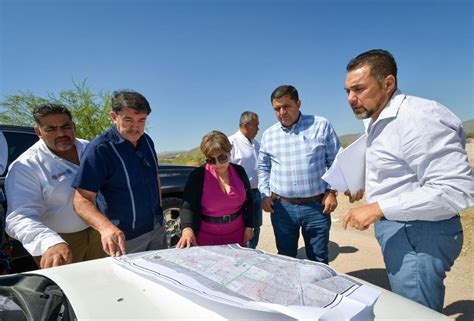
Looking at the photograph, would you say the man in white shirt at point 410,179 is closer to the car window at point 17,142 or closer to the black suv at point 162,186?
the black suv at point 162,186

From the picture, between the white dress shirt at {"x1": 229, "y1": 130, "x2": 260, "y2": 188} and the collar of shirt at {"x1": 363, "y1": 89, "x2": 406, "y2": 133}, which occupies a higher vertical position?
the collar of shirt at {"x1": 363, "y1": 89, "x2": 406, "y2": 133}

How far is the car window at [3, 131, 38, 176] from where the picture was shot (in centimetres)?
347

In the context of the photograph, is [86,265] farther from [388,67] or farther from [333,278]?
[388,67]

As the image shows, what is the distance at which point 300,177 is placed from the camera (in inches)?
115

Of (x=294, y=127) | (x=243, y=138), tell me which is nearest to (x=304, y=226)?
(x=294, y=127)

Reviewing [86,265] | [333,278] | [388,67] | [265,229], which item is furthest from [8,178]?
[265,229]

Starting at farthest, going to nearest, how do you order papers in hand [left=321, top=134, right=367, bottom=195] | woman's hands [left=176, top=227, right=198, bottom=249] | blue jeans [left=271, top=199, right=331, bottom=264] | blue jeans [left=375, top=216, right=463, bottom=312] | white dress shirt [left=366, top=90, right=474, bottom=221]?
blue jeans [left=271, top=199, right=331, bottom=264], woman's hands [left=176, top=227, right=198, bottom=249], papers in hand [left=321, top=134, right=367, bottom=195], blue jeans [left=375, top=216, right=463, bottom=312], white dress shirt [left=366, top=90, right=474, bottom=221]

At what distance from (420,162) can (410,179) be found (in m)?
0.13

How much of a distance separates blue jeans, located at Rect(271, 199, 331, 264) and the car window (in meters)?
2.88

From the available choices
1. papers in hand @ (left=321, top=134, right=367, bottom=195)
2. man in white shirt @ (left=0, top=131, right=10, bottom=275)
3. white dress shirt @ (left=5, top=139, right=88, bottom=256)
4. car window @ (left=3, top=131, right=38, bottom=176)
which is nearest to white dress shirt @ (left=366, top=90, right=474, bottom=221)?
papers in hand @ (left=321, top=134, right=367, bottom=195)

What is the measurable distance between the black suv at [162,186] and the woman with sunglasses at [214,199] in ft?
6.67

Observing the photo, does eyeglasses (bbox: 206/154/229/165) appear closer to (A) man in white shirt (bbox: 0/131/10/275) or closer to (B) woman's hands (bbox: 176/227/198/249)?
(B) woman's hands (bbox: 176/227/198/249)

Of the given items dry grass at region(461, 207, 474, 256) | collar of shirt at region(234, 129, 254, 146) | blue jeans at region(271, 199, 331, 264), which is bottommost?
dry grass at region(461, 207, 474, 256)

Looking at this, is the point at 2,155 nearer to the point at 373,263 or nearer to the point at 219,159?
the point at 219,159
